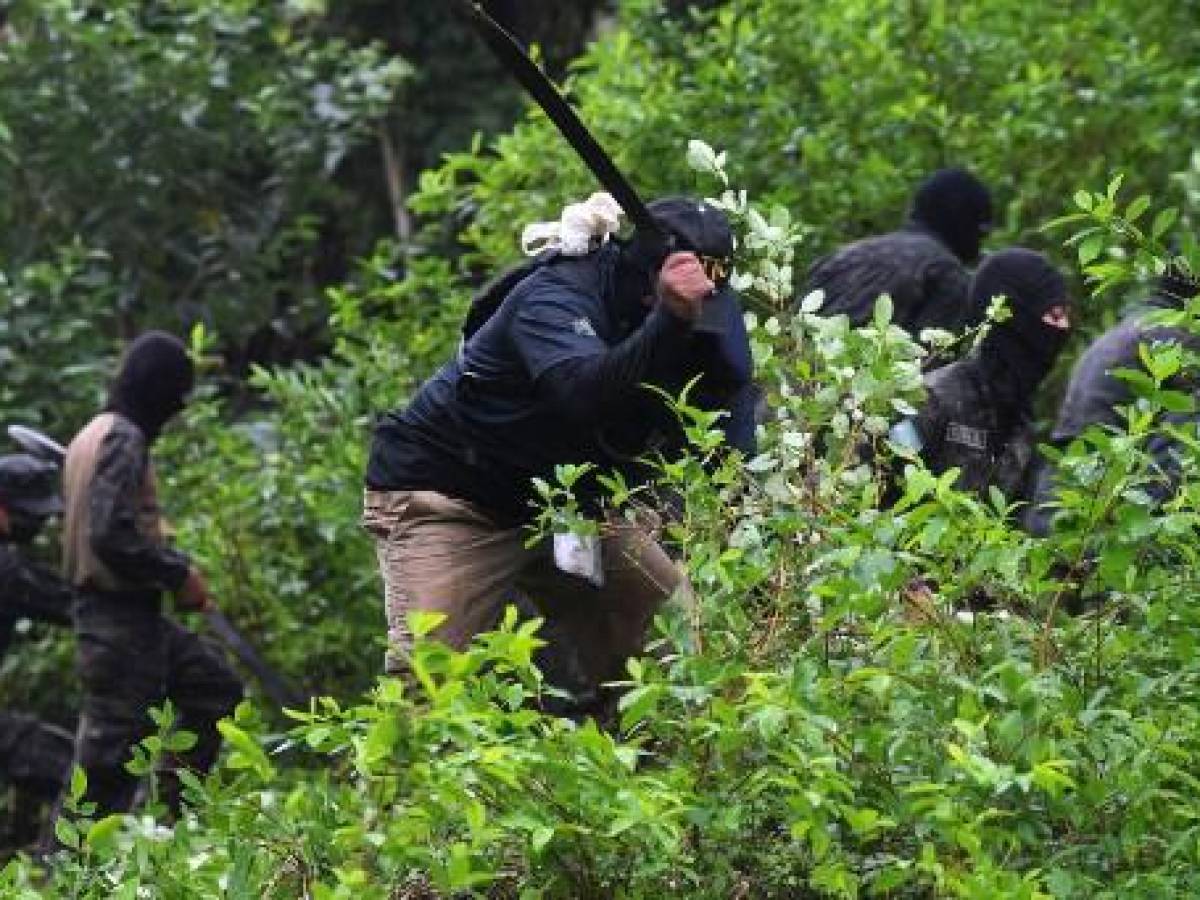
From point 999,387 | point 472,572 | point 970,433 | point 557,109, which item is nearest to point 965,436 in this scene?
point 970,433

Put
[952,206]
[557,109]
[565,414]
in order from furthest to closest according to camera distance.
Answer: [952,206] → [565,414] → [557,109]

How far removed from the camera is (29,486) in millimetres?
9984

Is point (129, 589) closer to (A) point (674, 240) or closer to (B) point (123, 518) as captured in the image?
(B) point (123, 518)

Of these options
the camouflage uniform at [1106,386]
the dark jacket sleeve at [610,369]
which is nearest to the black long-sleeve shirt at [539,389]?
the dark jacket sleeve at [610,369]

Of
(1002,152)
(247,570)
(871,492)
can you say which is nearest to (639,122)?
(1002,152)

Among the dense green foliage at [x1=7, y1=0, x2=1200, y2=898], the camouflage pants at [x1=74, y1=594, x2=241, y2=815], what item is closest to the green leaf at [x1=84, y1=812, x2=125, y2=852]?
the dense green foliage at [x1=7, y1=0, x2=1200, y2=898]

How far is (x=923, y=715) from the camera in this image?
4.93 meters

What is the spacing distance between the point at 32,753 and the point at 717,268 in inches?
187

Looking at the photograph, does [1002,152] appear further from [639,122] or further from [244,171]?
[244,171]

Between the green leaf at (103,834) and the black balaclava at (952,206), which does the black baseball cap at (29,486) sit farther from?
the green leaf at (103,834)

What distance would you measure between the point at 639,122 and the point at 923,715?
5367 mm

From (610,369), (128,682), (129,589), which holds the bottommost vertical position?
(128,682)

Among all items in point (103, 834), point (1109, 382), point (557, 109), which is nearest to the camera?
point (103, 834)

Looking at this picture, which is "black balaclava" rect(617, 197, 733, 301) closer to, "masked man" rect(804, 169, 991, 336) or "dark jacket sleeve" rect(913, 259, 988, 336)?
"masked man" rect(804, 169, 991, 336)
